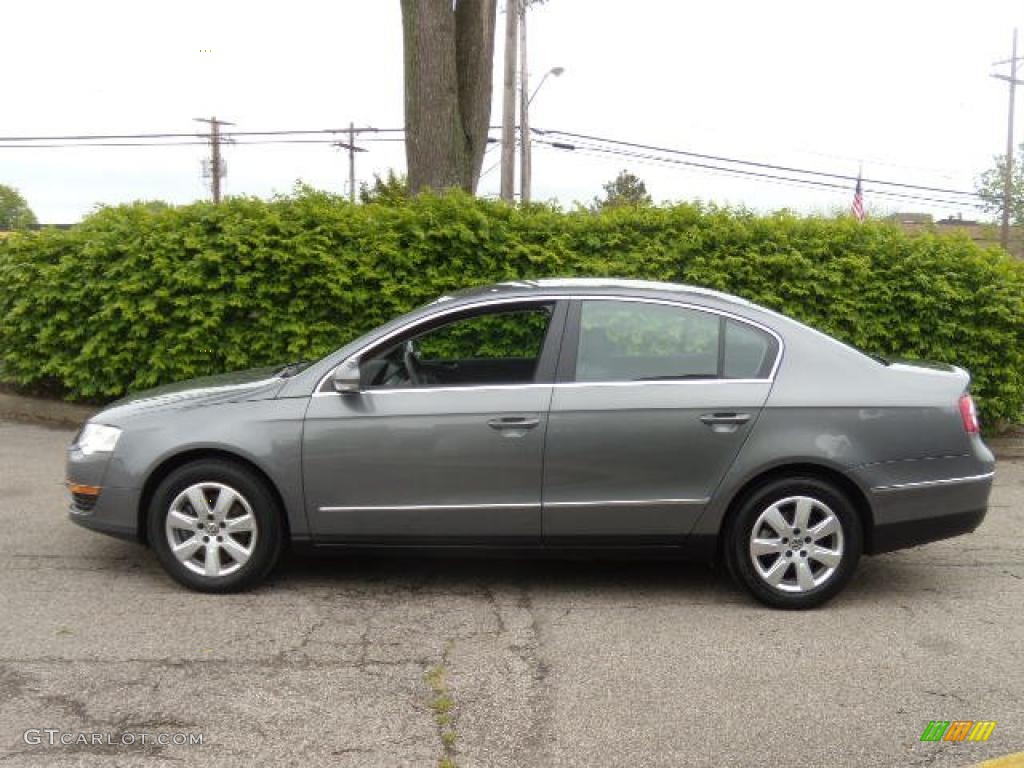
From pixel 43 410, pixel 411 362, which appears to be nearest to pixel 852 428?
pixel 411 362

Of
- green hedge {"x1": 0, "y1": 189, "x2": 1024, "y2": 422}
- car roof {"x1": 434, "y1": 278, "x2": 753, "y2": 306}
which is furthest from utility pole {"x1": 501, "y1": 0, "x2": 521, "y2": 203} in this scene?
car roof {"x1": 434, "y1": 278, "x2": 753, "y2": 306}

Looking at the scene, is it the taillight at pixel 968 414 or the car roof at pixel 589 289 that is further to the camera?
the car roof at pixel 589 289

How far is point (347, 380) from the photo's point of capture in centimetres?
492

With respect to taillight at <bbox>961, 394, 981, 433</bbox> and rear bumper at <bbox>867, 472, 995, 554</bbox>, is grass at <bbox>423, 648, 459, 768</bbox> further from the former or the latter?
taillight at <bbox>961, 394, 981, 433</bbox>

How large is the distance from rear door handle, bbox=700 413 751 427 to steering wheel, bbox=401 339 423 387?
1.46 metres

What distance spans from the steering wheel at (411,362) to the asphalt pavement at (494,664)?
3.66 feet

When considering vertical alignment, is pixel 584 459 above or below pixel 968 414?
below

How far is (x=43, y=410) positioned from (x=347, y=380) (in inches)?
233

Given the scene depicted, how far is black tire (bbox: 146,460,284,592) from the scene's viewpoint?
497cm

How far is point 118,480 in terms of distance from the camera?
505 centimetres

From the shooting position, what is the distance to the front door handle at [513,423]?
4.92m

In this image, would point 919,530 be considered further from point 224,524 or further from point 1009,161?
point 1009,161

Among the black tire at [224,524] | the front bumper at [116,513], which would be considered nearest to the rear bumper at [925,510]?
the black tire at [224,524]

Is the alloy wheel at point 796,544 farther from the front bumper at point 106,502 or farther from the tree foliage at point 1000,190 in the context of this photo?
the tree foliage at point 1000,190
